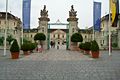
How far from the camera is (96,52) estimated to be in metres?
28.4

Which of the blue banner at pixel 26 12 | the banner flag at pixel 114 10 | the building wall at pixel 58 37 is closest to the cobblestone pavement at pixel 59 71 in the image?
the banner flag at pixel 114 10

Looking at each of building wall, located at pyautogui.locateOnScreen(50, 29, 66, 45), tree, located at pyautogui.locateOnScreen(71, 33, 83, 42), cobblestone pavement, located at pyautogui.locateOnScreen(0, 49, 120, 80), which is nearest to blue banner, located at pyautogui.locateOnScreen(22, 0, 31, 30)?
tree, located at pyautogui.locateOnScreen(71, 33, 83, 42)

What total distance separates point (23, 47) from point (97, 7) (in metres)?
11.7

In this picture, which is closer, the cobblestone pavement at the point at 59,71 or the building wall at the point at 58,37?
the cobblestone pavement at the point at 59,71

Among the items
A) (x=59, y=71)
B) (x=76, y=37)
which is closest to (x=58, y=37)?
(x=76, y=37)

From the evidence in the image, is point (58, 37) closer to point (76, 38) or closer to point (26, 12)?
point (76, 38)

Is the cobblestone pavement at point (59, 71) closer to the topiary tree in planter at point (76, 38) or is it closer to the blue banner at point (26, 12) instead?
the blue banner at point (26, 12)

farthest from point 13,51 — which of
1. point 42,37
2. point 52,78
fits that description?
point 42,37

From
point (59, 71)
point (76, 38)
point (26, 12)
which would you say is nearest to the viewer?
point (59, 71)

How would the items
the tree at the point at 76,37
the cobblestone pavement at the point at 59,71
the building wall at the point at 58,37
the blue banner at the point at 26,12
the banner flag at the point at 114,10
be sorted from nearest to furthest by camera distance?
1. the cobblestone pavement at the point at 59,71
2. the banner flag at the point at 114,10
3. the blue banner at the point at 26,12
4. the tree at the point at 76,37
5. the building wall at the point at 58,37

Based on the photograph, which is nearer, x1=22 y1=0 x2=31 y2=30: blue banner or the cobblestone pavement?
the cobblestone pavement

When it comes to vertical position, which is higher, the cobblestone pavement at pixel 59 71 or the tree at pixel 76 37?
the tree at pixel 76 37

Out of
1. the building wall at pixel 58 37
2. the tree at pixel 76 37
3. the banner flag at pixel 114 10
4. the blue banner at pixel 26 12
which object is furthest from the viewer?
the building wall at pixel 58 37

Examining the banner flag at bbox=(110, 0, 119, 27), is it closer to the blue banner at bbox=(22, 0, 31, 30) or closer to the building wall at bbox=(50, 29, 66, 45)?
the blue banner at bbox=(22, 0, 31, 30)
